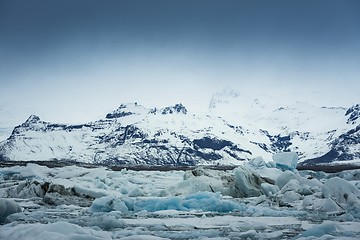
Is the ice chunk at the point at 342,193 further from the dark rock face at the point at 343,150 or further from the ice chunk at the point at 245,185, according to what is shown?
the dark rock face at the point at 343,150

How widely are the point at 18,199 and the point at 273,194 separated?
9003 mm

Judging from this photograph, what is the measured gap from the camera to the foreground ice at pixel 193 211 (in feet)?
28.6

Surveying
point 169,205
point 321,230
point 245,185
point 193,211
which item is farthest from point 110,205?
point 245,185

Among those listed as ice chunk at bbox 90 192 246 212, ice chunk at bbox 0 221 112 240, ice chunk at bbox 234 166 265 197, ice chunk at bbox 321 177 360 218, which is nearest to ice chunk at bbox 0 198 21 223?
ice chunk at bbox 0 221 112 240

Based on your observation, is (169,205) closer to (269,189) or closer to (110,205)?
(110,205)

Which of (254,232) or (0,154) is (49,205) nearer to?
(254,232)

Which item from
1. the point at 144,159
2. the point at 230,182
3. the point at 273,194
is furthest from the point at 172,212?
the point at 144,159

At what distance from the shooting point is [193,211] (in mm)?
13570

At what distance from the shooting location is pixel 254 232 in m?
8.97

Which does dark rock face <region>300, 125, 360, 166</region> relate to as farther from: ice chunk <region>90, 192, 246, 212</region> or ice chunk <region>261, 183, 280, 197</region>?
ice chunk <region>90, 192, 246, 212</region>

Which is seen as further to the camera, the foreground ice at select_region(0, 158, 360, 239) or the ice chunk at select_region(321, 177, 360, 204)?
the ice chunk at select_region(321, 177, 360, 204)

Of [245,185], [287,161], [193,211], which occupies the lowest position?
[193,211]

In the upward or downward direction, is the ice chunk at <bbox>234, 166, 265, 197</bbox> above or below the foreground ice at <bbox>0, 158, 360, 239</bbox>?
above

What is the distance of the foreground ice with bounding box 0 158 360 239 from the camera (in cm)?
871
